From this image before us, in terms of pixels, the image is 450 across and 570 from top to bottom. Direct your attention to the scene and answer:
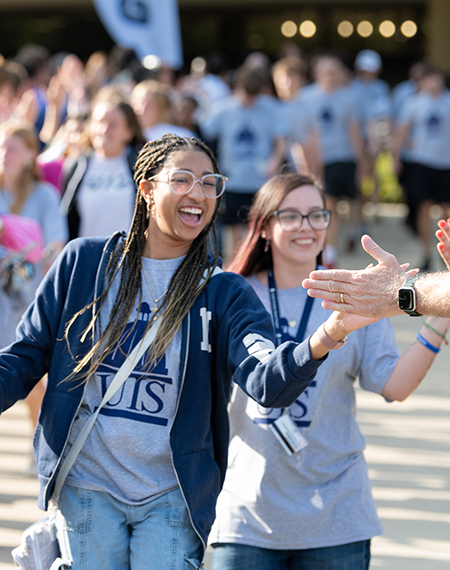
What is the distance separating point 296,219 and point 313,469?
893 mm

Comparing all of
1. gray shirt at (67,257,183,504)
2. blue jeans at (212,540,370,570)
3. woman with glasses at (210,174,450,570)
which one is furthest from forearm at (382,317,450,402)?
gray shirt at (67,257,183,504)

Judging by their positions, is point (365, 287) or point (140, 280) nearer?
point (365, 287)

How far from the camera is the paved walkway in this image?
14.0 feet

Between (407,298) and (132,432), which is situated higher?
(407,298)

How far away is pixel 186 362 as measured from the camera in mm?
2477

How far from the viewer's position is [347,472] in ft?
9.59

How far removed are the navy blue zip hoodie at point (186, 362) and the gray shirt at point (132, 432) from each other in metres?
0.05

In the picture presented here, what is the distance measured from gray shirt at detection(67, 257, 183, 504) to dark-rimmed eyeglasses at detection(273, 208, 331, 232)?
809 mm

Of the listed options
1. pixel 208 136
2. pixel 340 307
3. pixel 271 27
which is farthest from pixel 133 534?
pixel 271 27

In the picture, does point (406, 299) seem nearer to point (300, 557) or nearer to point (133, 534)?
point (133, 534)

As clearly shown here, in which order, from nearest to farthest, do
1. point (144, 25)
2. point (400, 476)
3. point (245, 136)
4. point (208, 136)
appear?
point (400, 476) < point (245, 136) < point (208, 136) < point (144, 25)

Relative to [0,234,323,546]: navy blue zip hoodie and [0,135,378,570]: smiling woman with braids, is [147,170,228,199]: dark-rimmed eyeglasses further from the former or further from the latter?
[0,234,323,546]: navy blue zip hoodie

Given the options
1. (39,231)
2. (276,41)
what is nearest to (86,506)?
(39,231)

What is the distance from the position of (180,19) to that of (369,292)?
23.4m
